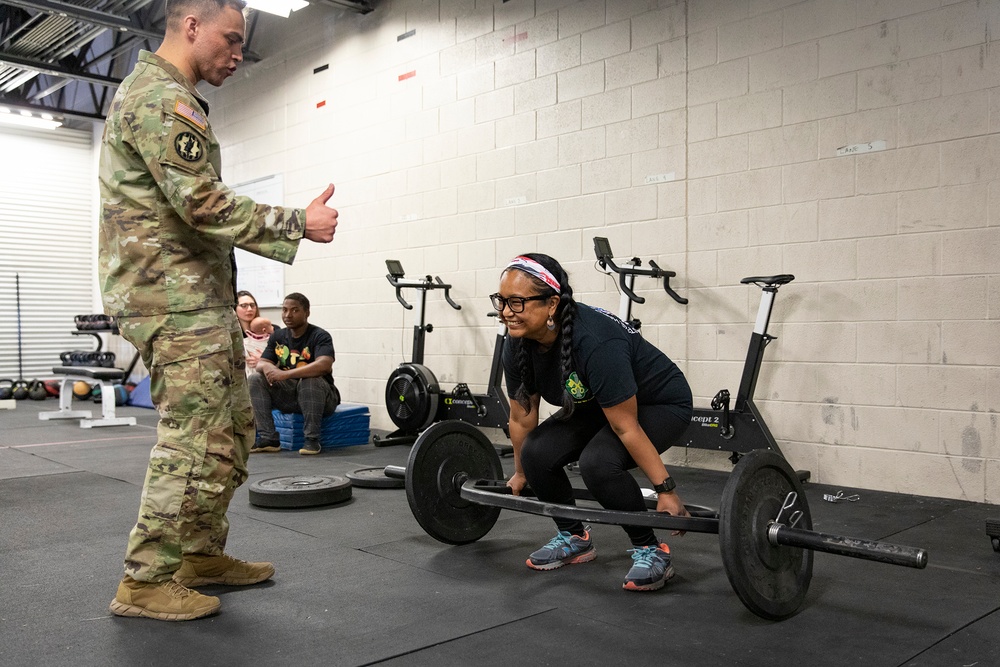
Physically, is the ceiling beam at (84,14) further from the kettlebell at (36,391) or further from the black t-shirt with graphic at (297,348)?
the kettlebell at (36,391)

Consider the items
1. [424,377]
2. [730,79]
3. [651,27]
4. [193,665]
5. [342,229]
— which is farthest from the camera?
[342,229]

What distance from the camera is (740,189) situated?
4.40m

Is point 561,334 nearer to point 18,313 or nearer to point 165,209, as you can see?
point 165,209

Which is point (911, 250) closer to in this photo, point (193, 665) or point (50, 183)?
point (193, 665)

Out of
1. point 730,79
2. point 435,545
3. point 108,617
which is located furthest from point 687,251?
point 108,617

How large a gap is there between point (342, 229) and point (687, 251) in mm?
3358

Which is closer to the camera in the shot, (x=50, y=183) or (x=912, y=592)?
(x=912, y=592)

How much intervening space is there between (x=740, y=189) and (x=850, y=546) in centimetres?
282

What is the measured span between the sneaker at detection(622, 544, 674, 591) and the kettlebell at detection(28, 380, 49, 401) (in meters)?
9.00

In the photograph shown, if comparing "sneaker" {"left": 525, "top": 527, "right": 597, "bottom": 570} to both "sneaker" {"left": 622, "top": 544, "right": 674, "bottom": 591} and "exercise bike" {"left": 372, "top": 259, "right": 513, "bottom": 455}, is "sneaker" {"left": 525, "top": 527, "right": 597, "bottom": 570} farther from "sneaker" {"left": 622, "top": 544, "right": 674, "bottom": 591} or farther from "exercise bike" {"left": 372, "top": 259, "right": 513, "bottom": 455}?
"exercise bike" {"left": 372, "top": 259, "right": 513, "bottom": 455}

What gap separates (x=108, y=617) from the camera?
7.03 feet

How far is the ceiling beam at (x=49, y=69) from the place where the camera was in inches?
308

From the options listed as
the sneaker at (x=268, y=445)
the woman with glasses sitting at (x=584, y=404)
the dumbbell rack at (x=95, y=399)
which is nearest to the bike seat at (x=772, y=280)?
the woman with glasses sitting at (x=584, y=404)

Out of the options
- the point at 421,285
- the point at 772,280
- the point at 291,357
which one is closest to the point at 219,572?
the point at 772,280
